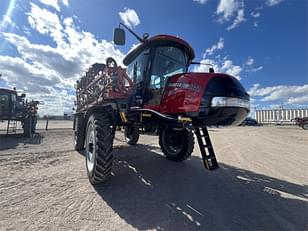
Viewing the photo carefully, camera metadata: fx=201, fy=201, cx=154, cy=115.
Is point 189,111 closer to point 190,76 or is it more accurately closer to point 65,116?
point 190,76

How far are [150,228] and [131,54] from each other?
387 cm

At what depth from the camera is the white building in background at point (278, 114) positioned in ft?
145

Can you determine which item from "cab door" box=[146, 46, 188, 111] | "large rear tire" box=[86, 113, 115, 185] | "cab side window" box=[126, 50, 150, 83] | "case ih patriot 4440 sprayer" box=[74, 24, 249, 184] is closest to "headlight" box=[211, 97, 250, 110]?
"case ih patriot 4440 sprayer" box=[74, 24, 249, 184]

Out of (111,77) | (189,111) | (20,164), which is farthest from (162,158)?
(20,164)

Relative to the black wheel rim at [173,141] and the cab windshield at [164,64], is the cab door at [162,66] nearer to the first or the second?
the cab windshield at [164,64]

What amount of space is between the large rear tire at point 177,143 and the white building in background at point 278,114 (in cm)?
4798

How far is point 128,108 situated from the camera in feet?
15.2

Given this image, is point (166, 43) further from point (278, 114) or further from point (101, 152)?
point (278, 114)

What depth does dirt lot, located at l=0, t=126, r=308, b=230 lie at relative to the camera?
2781 mm

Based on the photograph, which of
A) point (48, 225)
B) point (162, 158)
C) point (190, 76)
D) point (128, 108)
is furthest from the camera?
point (162, 158)

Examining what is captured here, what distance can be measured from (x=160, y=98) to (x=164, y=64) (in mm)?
884

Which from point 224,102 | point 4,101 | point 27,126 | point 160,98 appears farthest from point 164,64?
point 4,101

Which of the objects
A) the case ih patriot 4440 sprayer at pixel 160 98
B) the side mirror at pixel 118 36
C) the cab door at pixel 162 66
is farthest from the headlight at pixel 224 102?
the side mirror at pixel 118 36

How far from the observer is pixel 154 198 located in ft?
11.8
